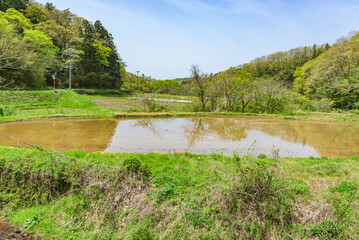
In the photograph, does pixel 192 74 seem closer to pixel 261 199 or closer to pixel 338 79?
pixel 261 199

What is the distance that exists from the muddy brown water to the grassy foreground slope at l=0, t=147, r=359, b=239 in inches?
90.6

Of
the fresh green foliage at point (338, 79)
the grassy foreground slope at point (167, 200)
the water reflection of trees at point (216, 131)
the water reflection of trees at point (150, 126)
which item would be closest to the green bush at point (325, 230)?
the grassy foreground slope at point (167, 200)

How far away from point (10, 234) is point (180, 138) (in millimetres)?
6666

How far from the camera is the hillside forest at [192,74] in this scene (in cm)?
1820

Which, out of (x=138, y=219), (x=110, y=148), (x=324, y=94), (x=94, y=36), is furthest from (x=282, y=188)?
(x=94, y=36)

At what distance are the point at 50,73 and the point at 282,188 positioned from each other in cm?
3822

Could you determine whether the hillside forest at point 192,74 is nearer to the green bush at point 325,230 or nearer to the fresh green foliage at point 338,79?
the fresh green foliage at point 338,79

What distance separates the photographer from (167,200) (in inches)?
156

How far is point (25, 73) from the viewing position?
23141 mm

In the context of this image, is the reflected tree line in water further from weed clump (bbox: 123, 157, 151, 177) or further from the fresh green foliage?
the fresh green foliage

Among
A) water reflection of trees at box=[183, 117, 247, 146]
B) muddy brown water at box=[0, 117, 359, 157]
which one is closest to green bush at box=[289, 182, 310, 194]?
muddy brown water at box=[0, 117, 359, 157]

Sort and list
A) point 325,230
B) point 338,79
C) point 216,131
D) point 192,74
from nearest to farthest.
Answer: point 325,230 < point 216,131 < point 192,74 < point 338,79

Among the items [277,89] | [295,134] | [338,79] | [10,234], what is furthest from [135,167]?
[338,79]

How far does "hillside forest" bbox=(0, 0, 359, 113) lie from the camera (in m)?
18.2
